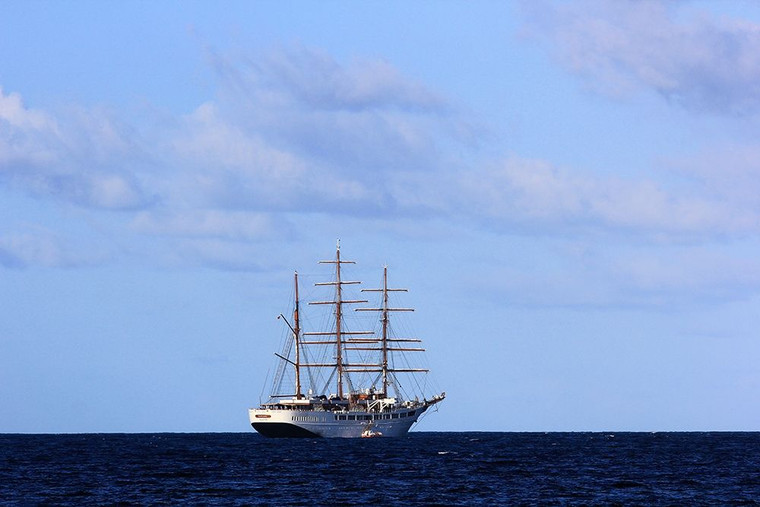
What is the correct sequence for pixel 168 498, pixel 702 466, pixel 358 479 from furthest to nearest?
pixel 702 466, pixel 358 479, pixel 168 498

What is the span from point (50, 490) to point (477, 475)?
3645 centimetres

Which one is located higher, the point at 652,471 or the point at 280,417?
the point at 280,417

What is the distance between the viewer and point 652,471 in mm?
119062

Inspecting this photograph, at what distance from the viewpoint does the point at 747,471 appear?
119688mm

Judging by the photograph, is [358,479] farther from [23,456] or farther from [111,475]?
[23,456]

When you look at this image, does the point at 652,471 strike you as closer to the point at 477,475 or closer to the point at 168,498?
the point at 477,475

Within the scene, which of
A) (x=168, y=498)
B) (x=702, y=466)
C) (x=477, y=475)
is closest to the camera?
(x=168, y=498)

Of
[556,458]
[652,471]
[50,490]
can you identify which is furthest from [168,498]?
[556,458]

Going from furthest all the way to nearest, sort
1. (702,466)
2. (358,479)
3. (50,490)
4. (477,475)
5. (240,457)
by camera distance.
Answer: (240,457)
(702,466)
(477,475)
(358,479)
(50,490)

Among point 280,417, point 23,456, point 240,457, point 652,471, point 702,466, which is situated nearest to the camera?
point 652,471

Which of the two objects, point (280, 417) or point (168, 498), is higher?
point (280, 417)

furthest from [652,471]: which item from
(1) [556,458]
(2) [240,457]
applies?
(2) [240,457]

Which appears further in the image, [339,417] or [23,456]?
[339,417]

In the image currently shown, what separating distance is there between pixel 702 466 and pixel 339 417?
261 ft
